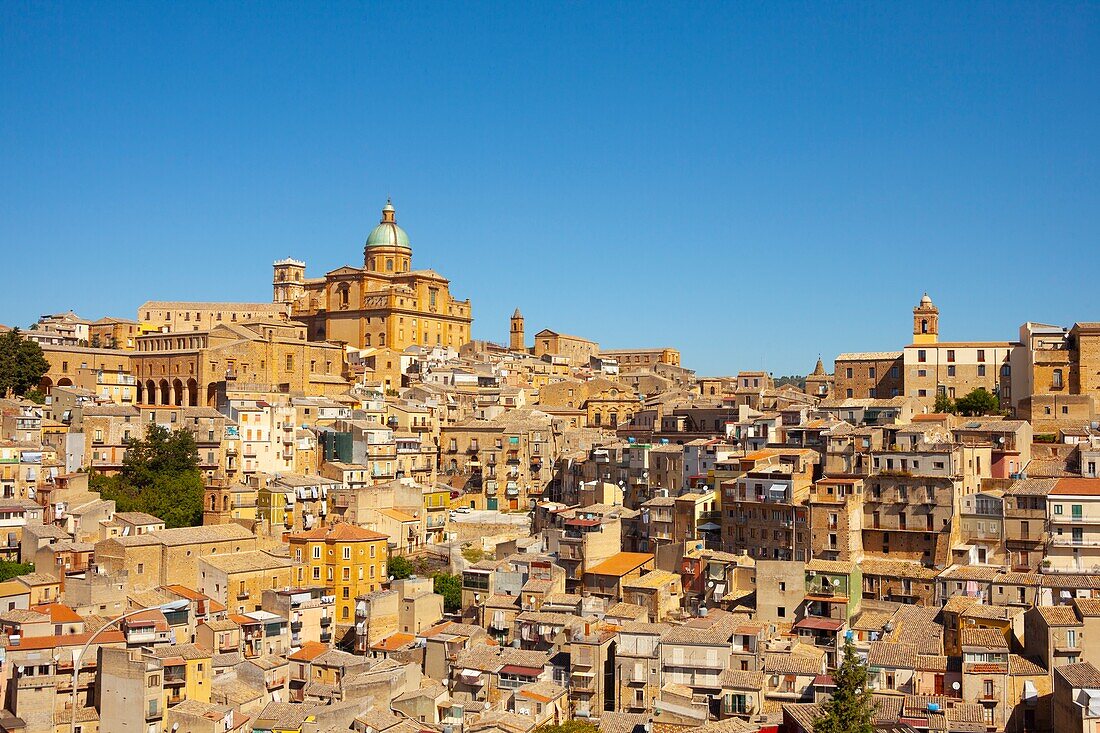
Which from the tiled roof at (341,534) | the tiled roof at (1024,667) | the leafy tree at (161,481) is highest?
the leafy tree at (161,481)

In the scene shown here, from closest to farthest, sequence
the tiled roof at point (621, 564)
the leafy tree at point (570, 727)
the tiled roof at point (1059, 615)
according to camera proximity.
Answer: the tiled roof at point (1059, 615) → the leafy tree at point (570, 727) → the tiled roof at point (621, 564)

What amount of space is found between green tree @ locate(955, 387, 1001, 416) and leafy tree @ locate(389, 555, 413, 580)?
2360 cm

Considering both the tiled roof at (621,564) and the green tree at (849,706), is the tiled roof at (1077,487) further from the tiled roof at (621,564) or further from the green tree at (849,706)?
the tiled roof at (621,564)

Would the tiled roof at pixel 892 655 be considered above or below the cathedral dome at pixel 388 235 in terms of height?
below

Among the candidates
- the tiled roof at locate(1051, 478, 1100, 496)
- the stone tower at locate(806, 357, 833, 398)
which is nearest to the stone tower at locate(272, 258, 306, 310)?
the stone tower at locate(806, 357, 833, 398)

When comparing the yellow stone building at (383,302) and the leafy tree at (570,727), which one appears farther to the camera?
the yellow stone building at (383,302)

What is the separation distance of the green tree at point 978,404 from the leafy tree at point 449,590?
881 inches

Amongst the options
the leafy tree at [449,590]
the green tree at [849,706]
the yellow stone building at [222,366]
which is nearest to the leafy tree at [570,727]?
the green tree at [849,706]

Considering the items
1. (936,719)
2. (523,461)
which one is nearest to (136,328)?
(523,461)

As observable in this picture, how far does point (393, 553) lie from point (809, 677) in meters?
18.2

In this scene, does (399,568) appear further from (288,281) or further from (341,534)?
(288,281)

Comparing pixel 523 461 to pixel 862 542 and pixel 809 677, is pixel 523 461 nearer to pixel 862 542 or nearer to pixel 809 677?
pixel 862 542

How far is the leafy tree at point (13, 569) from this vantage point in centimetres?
3791

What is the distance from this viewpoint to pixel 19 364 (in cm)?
5588
